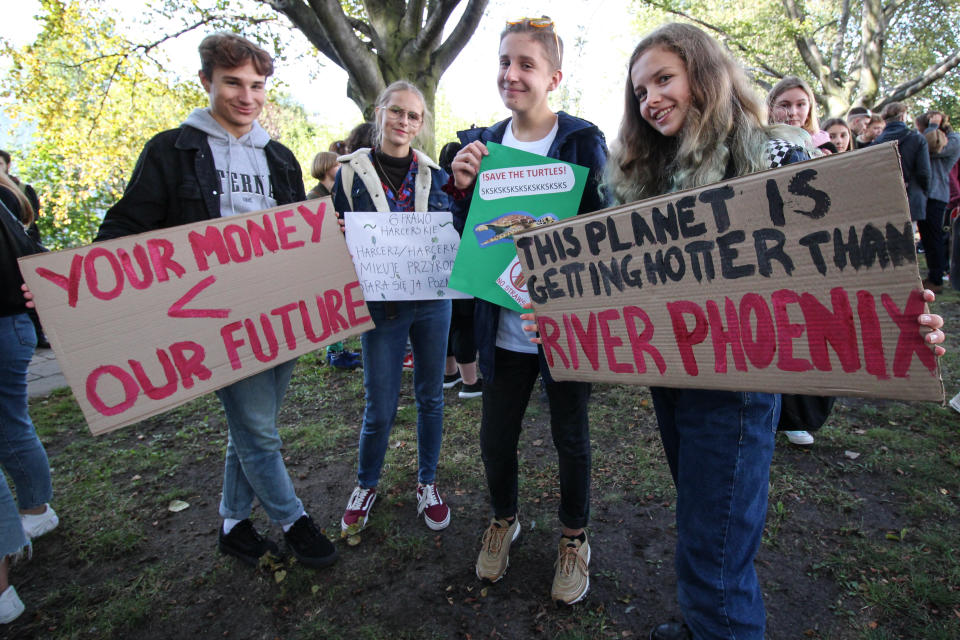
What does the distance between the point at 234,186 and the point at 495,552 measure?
1.97 meters

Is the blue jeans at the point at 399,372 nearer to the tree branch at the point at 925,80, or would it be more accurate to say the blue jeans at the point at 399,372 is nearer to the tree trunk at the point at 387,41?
the tree trunk at the point at 387,41

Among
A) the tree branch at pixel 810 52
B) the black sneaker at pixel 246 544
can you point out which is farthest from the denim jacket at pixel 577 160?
the tree branch at pixel 810 52

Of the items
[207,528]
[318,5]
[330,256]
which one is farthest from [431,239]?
[318,5]

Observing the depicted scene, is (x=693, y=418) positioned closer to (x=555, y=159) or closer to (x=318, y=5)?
(x=555, y=159)

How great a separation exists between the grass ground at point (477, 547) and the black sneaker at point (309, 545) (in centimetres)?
6

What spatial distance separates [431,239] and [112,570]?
91.7 inches

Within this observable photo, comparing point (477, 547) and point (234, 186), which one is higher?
point (234, 186)

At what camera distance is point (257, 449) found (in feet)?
7.29

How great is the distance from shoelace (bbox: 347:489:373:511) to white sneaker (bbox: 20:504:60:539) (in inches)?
67.8

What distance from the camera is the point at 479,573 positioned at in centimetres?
231

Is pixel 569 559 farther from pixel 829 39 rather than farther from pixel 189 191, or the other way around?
pixel 829 39

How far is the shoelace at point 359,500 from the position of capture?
8.91 ft

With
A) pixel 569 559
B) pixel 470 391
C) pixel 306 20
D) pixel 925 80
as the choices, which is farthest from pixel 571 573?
pixel 925 80

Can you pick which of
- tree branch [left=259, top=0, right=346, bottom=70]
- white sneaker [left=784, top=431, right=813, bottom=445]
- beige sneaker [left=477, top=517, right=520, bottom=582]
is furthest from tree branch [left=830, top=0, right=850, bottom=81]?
beige sneaker [left=477, top=517, right=520, bottom=582]
